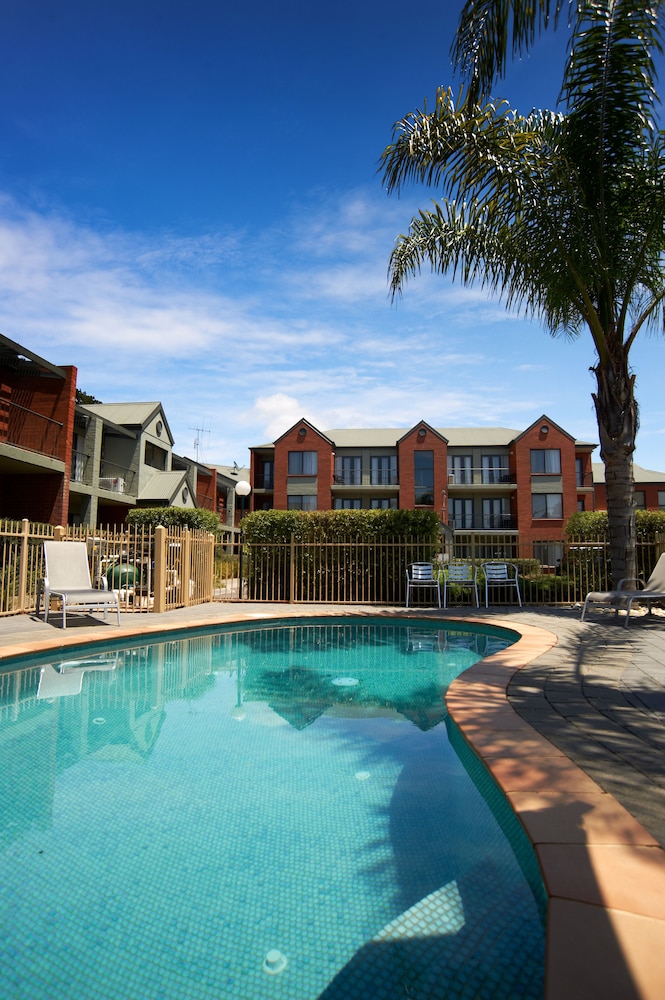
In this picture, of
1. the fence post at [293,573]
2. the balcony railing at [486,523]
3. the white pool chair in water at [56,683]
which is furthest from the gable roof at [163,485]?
the white pool chair in water at [56,683]

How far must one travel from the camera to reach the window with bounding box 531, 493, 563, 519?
33.7m

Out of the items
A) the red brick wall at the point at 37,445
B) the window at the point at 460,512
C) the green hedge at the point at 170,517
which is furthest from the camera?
the window at the point at 460,512

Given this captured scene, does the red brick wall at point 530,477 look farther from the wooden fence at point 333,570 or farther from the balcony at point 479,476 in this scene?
the wooden fence at point 333,570

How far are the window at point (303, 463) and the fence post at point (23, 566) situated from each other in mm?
25797

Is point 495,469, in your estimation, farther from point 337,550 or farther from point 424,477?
point 337,550

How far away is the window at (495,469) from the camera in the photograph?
35.5 meters

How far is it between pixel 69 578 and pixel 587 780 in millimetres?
8373

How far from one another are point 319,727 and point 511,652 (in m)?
2.71

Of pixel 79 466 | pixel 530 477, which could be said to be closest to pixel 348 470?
pixel 530 477

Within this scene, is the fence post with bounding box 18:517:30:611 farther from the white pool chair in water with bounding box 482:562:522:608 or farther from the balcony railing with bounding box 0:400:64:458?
the balcony railing with bounding box 0:400:64:458

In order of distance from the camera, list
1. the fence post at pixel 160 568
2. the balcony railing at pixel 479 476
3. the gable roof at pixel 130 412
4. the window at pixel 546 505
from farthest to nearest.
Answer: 1. the balcony railing at pixel 479 476
2. the window at pixel 546 505
3. the gable roof at pixel 130 412
4. the fence post at pixel 160 568

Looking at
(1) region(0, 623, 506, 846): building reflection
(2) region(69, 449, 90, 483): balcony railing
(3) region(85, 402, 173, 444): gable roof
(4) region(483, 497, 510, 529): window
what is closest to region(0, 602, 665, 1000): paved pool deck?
(1) region(0, 623, 506, 846): building reflection

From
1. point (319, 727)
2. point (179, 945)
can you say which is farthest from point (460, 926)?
point (319, 727)

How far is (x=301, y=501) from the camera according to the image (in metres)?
35.0
